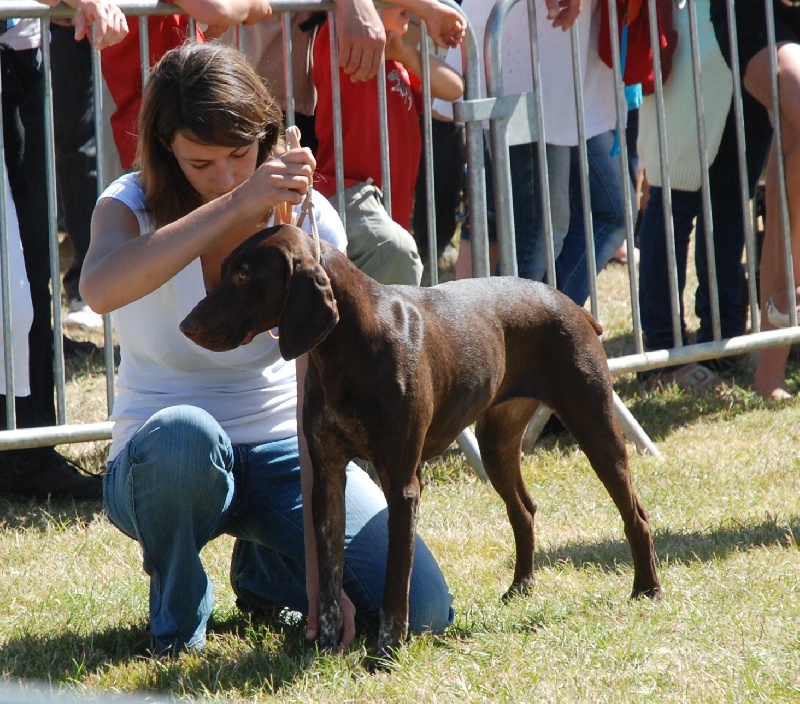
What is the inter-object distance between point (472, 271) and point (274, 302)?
2493 mm

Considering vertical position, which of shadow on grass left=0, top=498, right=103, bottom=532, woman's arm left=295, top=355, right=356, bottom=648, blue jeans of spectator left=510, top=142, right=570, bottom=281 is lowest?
shadow on grass left=0, top=498, right=103, bottom=532

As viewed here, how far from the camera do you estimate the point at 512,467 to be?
3.62 meters

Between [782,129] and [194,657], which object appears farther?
[782,129]

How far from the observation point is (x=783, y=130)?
18.4 feet

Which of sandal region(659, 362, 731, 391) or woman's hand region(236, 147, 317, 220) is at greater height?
woman's hand region(236, 147, 317, 220)

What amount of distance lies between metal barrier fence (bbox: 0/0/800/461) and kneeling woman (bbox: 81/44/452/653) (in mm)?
1192

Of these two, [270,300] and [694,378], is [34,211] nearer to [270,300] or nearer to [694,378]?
[270,300]

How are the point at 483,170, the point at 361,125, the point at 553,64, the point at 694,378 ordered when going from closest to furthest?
1. the point at 361,125
2. the point at 483,170
3. the point at 553,64
4. the point at 694,378

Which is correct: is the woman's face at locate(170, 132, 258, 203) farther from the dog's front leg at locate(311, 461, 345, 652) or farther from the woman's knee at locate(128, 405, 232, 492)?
the dog's front leg at locate(311, 461, 345, 652)

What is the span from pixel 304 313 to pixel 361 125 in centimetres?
221

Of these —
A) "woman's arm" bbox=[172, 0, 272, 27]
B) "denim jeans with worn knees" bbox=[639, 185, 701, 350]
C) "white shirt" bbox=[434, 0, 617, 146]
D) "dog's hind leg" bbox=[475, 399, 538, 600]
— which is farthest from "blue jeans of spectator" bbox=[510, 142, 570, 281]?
"dog's hind leg" bbox=[475, 399, 538, 600]

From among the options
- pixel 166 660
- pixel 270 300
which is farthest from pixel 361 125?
pixel 166 660

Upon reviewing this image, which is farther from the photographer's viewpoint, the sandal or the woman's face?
the sandal

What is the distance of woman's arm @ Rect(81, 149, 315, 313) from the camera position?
2.79m
